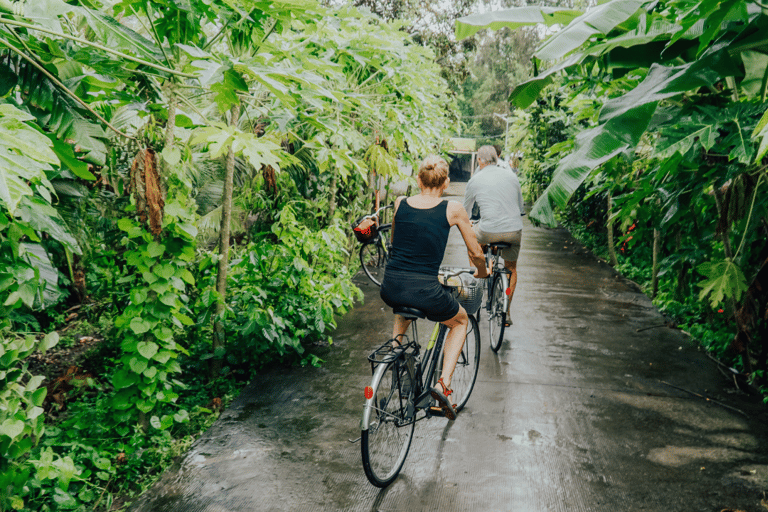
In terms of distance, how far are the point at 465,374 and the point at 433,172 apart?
2001mm

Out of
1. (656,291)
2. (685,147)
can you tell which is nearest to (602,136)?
(685,147)

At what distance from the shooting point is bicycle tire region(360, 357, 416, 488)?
3557mm

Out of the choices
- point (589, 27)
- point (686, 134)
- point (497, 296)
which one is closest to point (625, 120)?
point (589, 27)

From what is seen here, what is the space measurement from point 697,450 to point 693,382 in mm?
1476

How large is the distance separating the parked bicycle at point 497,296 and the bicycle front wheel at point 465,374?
47.6 inches

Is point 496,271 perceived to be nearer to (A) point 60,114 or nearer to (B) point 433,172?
(B) point 433,172

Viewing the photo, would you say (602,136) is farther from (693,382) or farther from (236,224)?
(236,224)

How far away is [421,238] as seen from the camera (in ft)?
12.8

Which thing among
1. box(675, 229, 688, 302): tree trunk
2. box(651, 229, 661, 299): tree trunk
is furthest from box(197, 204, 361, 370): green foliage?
box(651, 229, 661, 299): tree trunk

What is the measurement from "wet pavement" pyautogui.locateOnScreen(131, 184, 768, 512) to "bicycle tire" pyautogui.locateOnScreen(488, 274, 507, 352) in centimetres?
18

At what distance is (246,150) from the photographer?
335cm

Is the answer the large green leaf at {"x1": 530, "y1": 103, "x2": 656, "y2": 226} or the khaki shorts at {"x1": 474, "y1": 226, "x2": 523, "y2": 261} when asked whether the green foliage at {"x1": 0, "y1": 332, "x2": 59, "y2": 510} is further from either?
the khaki shorts at {"x1": 474, "y1": 226, "x2": 523, "y2": 261}

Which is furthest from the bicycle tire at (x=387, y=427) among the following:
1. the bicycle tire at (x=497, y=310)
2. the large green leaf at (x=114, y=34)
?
the bicycle tire at (x=497, y=310)

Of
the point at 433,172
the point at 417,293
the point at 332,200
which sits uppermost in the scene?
the point at 433,172
